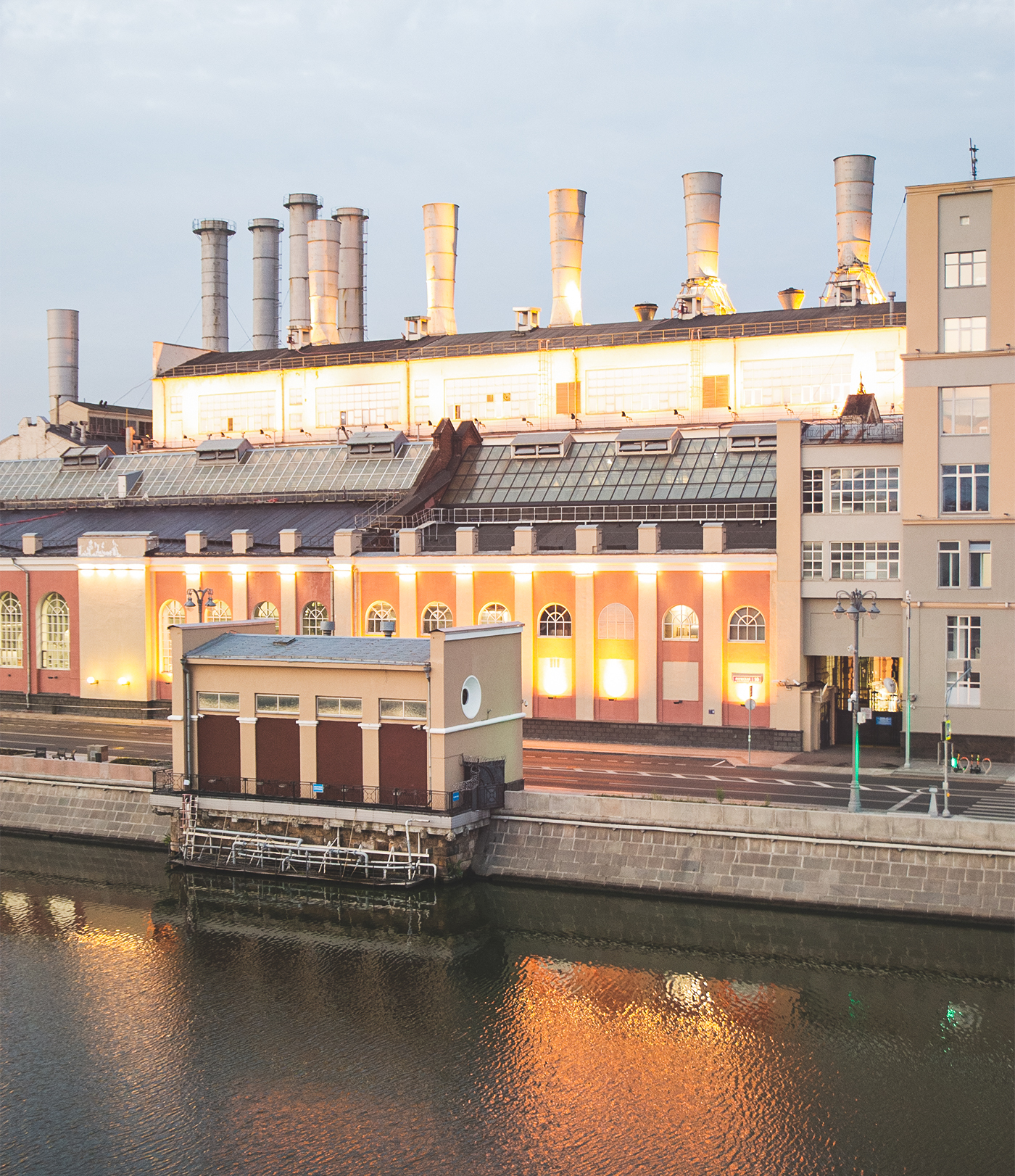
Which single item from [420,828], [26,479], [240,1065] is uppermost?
[26,479]

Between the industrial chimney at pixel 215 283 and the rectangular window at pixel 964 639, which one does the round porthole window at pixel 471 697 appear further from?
the industrial chimney at pixel 215 283

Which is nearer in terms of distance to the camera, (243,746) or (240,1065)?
(240,1065)

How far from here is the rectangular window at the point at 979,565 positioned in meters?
61.0

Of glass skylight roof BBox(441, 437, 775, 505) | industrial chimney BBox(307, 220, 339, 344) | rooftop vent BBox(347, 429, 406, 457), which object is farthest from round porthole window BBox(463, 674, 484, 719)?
industrial chimney BBox(307, 220, 339, 344)

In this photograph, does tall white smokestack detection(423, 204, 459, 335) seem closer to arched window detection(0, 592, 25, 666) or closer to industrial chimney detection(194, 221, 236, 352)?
industrial chimney detection(194, 221, 236, 352)

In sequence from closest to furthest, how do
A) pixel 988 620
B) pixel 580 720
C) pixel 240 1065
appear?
pixel 240 1065 → pixel 988 620 → pixel 580 720

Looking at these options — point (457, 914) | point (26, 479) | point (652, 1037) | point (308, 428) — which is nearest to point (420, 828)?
point (457, 914)

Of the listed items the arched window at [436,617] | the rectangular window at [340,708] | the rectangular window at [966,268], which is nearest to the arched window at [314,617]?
the arched window at [436,617]

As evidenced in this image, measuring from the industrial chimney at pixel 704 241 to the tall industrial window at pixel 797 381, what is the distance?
9.29 m

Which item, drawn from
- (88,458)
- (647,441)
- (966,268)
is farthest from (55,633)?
(966,268)

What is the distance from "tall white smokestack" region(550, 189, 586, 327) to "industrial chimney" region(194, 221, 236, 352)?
32.8m

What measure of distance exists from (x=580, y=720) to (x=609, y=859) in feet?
68.0

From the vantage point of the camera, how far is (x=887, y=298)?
97.6m

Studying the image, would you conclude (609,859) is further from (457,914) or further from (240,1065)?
(240,1065)
